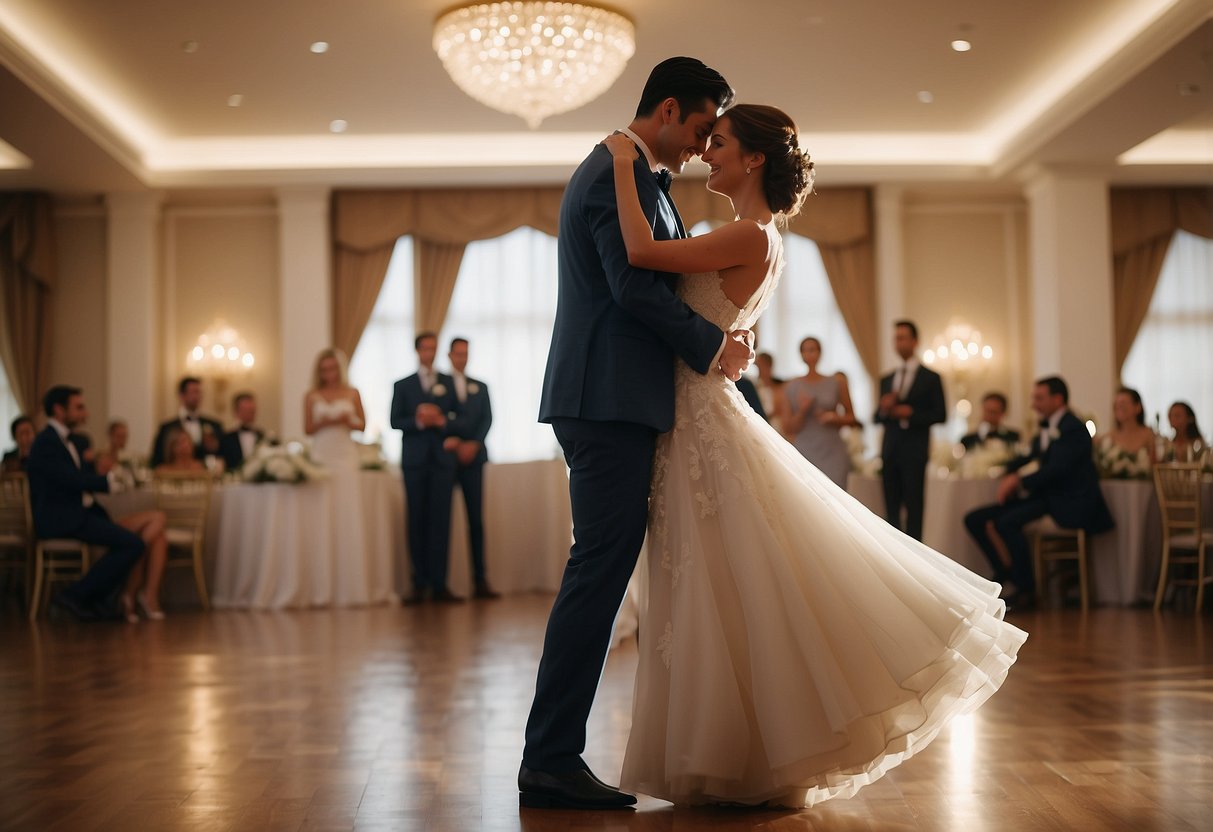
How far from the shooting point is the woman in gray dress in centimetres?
750

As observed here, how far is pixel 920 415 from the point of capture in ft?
26.1

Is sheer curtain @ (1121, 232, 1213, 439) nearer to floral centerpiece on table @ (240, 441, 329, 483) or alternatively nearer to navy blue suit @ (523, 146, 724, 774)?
floral centerpiece on table @ (240, 441, 329, 483)

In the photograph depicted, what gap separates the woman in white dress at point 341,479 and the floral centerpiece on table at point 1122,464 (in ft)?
16.1

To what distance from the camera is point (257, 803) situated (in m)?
2.83

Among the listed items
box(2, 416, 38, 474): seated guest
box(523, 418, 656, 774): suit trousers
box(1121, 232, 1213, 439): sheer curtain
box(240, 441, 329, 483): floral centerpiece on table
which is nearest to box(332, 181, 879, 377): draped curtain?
box(1121, 232, 1213, 439): sheer curtain

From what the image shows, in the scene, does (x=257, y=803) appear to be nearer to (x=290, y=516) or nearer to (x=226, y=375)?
(x=290, y=516)

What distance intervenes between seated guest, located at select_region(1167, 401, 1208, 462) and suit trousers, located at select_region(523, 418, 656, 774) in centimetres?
650

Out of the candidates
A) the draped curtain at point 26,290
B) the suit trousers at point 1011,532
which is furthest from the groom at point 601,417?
the draped curtain at point 26,290

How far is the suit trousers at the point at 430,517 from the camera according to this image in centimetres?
870

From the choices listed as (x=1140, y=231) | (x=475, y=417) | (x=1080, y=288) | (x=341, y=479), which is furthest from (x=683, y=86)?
(x=1140, y=231)

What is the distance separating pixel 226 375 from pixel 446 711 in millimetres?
8770

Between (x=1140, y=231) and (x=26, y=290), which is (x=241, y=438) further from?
(x=1140, y=231)

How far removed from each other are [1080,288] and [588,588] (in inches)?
387

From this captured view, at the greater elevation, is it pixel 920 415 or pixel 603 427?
pixel 920 415
